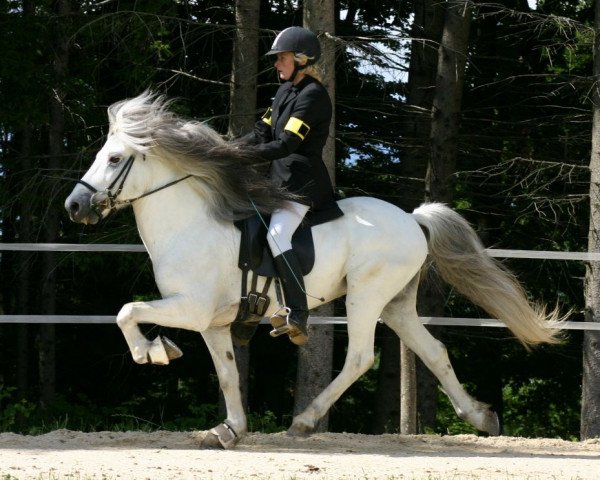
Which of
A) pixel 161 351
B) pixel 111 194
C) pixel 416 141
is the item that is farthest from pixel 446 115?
pixel 161 351

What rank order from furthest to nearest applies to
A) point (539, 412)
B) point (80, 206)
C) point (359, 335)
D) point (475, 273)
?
point (539, 412)
point (475, 273)
point (359, 335)
point (80, 206)

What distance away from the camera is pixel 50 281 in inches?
625

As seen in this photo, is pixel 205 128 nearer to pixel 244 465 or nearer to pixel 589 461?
pixel 244 465

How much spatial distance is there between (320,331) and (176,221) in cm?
339

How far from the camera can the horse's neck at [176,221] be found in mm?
7801

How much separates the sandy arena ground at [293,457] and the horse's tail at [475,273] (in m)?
0.92

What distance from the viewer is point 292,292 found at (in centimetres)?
790

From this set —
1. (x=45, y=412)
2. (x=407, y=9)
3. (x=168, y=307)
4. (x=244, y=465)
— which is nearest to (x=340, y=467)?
(x=244, y=465)

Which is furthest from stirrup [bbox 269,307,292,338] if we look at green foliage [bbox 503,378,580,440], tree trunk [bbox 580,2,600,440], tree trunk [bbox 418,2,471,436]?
green foliage [bbox 503,378,580,440]

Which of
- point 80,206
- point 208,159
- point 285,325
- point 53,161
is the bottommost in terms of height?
point 285,325

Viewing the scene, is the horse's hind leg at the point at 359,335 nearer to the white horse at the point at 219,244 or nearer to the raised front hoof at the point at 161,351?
the white horse at the point at 219,244

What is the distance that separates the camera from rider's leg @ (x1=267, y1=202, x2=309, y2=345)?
7.87 metres

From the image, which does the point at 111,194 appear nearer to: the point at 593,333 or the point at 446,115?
the point at 593,333

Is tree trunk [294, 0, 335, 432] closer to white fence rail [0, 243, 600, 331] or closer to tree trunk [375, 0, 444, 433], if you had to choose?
white fence rail [0, 243, 600, 331]
